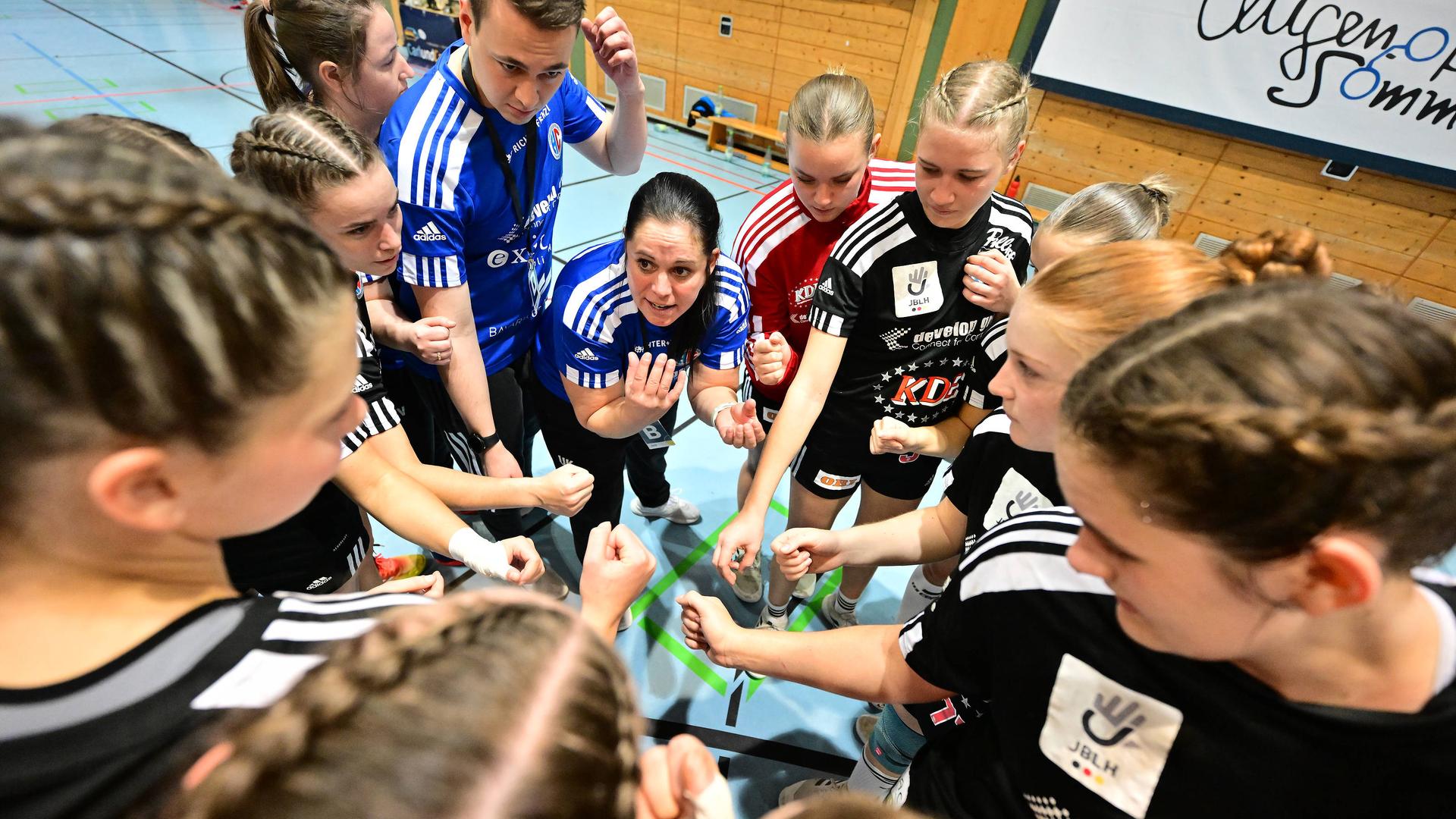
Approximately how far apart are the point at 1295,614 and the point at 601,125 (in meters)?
2.76

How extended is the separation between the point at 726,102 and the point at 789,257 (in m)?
7.00

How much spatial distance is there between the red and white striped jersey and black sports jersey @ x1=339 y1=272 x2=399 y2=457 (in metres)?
1.26

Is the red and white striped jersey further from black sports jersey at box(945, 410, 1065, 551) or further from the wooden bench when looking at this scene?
the wooden bench

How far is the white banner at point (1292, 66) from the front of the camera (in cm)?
450

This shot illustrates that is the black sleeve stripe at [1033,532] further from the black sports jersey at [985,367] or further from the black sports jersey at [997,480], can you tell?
the black sports jersey at [985,367]

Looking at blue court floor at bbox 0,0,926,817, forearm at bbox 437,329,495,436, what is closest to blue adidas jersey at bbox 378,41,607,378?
forearm at bbox 437,329,495,436

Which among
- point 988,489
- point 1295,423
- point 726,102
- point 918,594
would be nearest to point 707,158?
point 726,102

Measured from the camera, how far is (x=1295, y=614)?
26.6 inches

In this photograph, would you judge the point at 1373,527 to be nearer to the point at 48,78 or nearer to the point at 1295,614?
the point at 1295,614

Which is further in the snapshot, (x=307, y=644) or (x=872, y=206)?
(x=872, y=206)

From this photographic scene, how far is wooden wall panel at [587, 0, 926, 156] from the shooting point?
6.77 m

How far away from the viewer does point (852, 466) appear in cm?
212

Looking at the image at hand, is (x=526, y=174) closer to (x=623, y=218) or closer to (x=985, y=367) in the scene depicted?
(x=985, y=367)

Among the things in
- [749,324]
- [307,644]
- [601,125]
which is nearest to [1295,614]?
[307,644]
